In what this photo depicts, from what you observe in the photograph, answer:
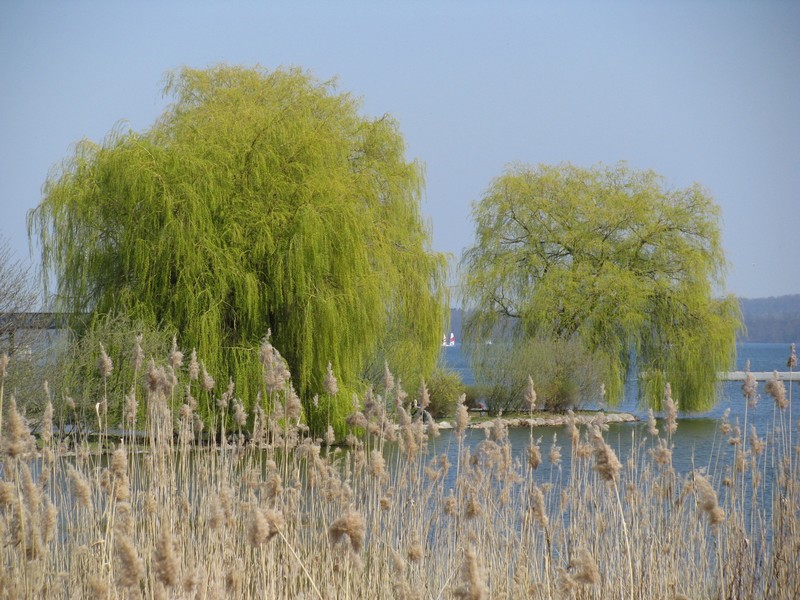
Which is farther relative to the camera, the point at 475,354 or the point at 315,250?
the point at 475,354

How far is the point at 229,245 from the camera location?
1719 centimetres

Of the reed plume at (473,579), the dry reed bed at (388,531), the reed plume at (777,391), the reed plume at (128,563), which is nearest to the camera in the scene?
the reed plume at (473,579)

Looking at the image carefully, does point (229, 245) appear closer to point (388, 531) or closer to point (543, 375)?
point (543, 375)

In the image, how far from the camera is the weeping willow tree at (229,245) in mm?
16516

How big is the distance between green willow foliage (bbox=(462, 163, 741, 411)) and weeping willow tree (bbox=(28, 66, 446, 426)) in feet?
30.7

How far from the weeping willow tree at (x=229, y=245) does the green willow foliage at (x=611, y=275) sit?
9345mm

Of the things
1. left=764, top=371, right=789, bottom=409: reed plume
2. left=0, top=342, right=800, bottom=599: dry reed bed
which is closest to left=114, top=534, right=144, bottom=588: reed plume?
left=0, top=342, right=800, bottom=599: dry reed bed

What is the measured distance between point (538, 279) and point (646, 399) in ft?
13.7

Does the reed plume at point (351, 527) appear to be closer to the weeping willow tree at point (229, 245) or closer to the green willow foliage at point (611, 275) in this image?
the weeping willow tree at point (229, 245)

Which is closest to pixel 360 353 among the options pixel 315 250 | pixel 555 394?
pixel 315 250

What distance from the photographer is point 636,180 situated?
94.1 feet

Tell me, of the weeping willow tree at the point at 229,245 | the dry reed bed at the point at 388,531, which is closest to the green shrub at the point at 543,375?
the weeping willow tree at the point at 229,245

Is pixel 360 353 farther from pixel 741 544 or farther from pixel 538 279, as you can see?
pixel 741 544

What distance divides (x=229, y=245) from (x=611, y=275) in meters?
12.3
